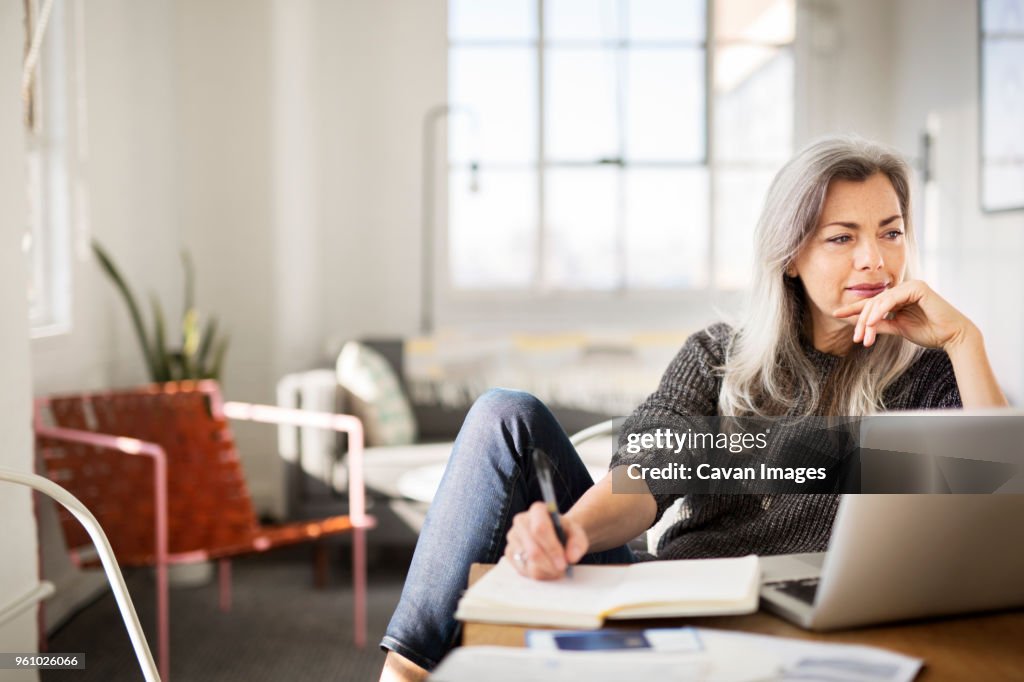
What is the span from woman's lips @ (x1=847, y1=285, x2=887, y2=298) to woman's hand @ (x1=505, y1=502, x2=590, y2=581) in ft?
2.38

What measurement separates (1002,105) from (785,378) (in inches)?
99.2

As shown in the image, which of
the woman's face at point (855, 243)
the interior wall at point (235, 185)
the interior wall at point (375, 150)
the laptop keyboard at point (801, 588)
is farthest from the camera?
the interior wall at point (375, 150)

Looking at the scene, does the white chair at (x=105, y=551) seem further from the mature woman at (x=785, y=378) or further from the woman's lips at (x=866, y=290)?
the woman's lips at (x=866, y=290)

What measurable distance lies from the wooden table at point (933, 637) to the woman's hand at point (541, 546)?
0.09m

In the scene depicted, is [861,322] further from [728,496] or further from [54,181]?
[54,181]

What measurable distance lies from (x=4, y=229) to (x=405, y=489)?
1.60 m

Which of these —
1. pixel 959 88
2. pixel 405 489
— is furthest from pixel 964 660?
pixel 959 88

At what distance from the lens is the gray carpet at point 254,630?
2500 mm

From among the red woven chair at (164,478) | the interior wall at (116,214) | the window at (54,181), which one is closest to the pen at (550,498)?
the red woven chair at (164,478)

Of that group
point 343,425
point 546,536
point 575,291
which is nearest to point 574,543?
point 546,536

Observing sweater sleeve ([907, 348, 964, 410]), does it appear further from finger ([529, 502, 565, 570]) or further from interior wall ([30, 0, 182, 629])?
interior wall ([30, 0, 182, 629])

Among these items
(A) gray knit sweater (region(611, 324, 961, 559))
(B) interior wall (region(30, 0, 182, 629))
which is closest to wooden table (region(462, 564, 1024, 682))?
(A) gray knit sweater (region(611, 324, 961, 559))

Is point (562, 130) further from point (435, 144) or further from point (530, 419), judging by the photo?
point (530, 419)

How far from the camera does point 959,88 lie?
391cm
